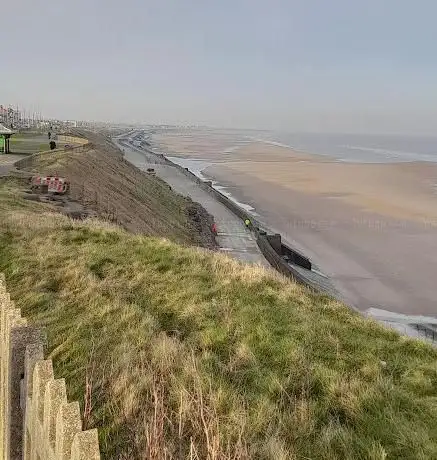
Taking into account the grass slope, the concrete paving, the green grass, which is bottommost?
the concrete paving

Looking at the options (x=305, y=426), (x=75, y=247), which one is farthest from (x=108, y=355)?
(x=75, y=247)

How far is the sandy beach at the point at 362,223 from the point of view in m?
24.7

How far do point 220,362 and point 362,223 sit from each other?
117 ft

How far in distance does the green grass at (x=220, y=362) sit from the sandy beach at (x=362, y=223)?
14.5 meters

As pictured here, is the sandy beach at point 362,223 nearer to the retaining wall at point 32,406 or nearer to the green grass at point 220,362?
the green grass at point 220,362

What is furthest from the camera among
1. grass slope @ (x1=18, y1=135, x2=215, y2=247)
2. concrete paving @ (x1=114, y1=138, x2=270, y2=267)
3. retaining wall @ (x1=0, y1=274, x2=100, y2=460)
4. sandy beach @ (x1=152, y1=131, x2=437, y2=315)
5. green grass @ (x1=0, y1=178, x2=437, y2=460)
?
concrete paving @ (x1=114, y1=138, x2=270, y2=267)

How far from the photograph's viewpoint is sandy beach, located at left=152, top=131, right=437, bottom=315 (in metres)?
24.7

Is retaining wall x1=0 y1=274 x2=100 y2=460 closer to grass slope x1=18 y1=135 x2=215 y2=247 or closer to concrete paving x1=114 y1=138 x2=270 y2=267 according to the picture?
concrete paving x1=114 y1=138 x2=270 y2=267

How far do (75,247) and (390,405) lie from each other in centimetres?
882

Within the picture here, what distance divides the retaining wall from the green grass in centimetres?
60

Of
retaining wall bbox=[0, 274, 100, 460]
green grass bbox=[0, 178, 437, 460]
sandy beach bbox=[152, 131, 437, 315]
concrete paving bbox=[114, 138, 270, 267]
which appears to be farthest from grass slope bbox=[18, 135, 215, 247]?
retaining wall bbox=[0, 274, 100, 460]

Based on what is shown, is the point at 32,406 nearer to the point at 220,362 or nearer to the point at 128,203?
the point at 220,362

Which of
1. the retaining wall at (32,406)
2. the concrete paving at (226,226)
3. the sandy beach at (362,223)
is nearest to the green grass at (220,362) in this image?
the retaining wall at (32,406)

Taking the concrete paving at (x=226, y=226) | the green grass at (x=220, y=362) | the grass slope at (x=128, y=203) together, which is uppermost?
the green grass at (x=220, y=362)
